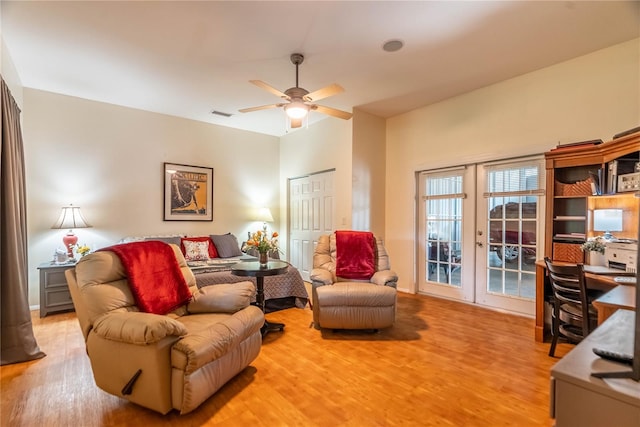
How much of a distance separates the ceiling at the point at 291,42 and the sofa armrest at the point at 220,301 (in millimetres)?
2302

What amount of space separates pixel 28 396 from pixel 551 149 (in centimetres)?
515

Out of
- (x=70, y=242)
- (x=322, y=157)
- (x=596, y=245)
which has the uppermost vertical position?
(x=322, y=157)

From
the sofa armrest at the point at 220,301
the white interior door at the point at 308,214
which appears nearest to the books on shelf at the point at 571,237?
the white interior door at the point at 308,214

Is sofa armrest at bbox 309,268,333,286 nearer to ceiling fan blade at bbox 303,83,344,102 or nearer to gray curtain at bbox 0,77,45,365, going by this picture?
ceiling fan blade at bbox 303,83,344,102

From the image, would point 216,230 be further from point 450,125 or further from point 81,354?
point 450,125

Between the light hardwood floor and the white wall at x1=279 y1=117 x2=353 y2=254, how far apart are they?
7.51 ft

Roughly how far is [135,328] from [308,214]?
4.15m

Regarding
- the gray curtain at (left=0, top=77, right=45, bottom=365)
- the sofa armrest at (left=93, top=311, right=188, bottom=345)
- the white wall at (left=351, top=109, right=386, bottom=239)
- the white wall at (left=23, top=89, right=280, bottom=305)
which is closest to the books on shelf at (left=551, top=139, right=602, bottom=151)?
the white wall at (left=351, top=109, right=386, bottom=239)

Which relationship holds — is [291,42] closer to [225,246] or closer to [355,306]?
[355,306]

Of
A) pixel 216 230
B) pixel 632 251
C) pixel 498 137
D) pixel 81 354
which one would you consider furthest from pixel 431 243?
pixel 81 354

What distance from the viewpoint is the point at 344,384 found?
2215 millimetres

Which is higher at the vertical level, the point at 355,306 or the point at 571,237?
the point at 571,237

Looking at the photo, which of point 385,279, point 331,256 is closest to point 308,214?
point 331,256

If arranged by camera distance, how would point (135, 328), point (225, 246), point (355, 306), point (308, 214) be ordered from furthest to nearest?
point (308, 214), point (225, 246), point (355, 306), point (135, 328)
